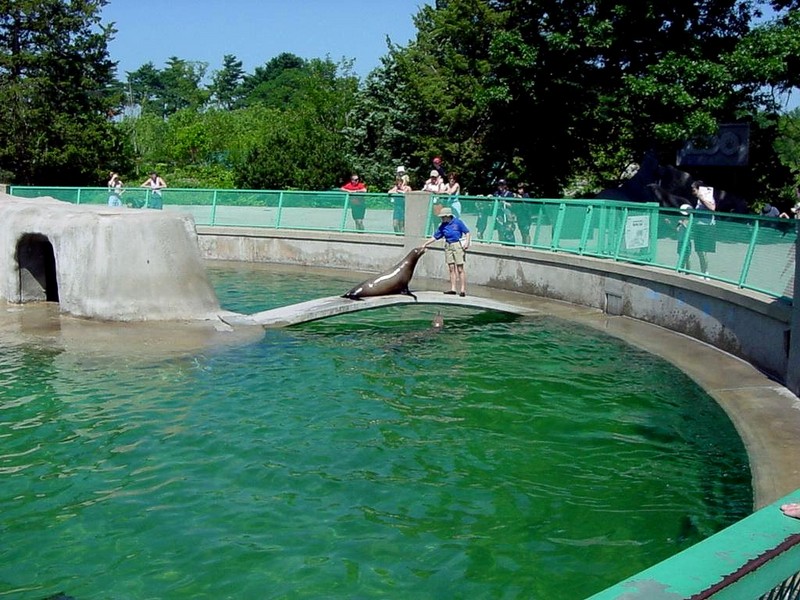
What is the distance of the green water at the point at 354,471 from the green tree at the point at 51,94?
28.9 metres

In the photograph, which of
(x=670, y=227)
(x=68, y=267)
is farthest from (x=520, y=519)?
(x=68, y=267)

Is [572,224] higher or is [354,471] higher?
[572,224]

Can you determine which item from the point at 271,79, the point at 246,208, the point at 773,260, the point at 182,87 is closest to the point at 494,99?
the point at 246,208

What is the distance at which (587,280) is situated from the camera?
16.9m

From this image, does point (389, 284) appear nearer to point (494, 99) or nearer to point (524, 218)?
point (524, 218)

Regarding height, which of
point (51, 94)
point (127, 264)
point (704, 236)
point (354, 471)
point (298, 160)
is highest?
point (51, 94)

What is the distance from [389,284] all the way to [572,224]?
389cm

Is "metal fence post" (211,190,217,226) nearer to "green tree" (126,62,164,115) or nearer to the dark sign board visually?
the dark sign board

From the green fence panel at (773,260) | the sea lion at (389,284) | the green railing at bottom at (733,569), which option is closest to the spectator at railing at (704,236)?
the green fence panel at (773,260)

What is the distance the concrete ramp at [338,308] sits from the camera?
1516cm

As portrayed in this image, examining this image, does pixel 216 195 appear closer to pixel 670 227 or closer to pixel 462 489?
pixel 670 227

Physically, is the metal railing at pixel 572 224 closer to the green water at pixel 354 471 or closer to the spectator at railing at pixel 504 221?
the spectator at railing at pixel 504 221

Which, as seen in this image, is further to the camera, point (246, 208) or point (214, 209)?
point (214, 209)

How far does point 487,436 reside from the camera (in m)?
9.75
